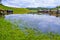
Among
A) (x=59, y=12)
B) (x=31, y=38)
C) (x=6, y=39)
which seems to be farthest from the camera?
(x=59, y=12)

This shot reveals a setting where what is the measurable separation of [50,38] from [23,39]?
3056 millimetres

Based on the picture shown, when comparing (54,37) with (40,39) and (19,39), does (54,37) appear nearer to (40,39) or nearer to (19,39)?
(40,39)

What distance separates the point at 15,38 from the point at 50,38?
3724 millimetres

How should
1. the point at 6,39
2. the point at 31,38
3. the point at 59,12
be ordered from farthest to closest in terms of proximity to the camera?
1. the point at 59,12
2. the point at 31,38
3. the point at 6,39

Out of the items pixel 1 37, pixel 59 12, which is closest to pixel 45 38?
pixel 1 37

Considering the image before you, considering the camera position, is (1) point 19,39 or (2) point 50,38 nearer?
(1) point 19,39

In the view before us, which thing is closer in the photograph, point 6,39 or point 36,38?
point 6,39

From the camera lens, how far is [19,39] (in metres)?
17.0

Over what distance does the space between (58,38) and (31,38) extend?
8.91 feet

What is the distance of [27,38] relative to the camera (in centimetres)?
1761

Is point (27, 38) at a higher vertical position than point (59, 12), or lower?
higher

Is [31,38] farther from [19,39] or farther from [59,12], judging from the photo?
[59,12]

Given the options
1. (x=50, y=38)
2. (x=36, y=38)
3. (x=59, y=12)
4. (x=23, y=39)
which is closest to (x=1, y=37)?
(x=23, y=39)

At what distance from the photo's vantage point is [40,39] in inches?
695
